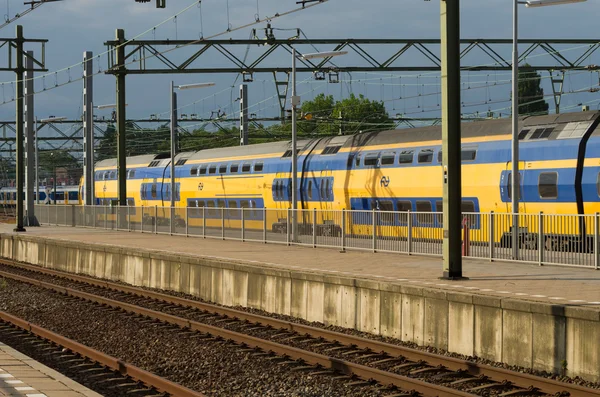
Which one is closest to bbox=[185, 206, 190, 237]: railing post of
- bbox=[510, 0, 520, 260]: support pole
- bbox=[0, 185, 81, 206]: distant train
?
bbox=[510, 0, 520, 260]: support pole

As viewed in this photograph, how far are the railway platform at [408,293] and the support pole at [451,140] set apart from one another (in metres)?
0.57

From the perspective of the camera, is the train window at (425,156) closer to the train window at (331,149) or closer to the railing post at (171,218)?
the train window at (331,149)

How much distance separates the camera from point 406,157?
34.1 m

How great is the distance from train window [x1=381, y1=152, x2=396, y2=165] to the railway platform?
22.3 feet

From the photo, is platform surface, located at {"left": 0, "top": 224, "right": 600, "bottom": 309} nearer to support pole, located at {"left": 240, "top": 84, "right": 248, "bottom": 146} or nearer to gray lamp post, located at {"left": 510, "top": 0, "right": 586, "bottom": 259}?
gray lamp post, located at {"left": 510, "top": 0, "right": 586, "bottom": 259}

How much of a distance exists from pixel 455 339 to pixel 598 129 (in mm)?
14550

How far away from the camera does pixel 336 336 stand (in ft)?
52.7

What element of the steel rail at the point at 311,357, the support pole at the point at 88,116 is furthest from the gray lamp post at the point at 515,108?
the support pole at the point at 88,116

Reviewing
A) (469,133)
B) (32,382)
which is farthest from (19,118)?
(32,382)

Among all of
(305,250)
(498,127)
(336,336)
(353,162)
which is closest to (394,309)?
(336,336)

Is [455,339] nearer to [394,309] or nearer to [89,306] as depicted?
[394,309]

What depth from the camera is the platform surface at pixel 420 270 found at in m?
16.0

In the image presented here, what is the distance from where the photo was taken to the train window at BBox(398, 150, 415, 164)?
3384 cm

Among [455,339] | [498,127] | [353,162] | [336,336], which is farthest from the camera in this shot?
[353,162]
